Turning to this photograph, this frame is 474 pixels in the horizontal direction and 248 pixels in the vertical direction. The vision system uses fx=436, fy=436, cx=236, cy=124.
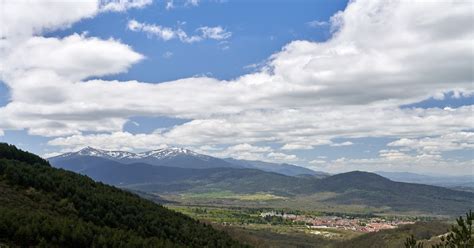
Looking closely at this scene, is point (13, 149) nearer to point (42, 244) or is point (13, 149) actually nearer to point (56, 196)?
point (56, 196)

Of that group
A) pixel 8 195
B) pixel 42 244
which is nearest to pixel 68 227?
pixel 42 244

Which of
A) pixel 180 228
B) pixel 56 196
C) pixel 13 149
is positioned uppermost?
pixel 13 149

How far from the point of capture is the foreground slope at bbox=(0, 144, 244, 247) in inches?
1714

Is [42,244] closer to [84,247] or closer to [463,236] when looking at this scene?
[84,247]

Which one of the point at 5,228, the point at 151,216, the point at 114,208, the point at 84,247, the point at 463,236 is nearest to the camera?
the point at 463,236

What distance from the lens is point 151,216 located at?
88.4m

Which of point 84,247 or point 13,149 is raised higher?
point 13,149

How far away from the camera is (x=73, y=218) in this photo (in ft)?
211

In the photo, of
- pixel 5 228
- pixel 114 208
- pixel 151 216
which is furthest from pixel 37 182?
pixel 5 228

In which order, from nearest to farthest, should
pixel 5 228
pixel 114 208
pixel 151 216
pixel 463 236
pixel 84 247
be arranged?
pixel 463 236 < pixel 5 228 < pixel 84 247 < pixel 114 208 < pixel 151 216

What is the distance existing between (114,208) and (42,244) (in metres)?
43.2

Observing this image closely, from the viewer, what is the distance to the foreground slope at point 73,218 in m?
43.5

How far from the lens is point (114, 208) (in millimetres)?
82875

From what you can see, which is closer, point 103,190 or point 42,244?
point 42,244
